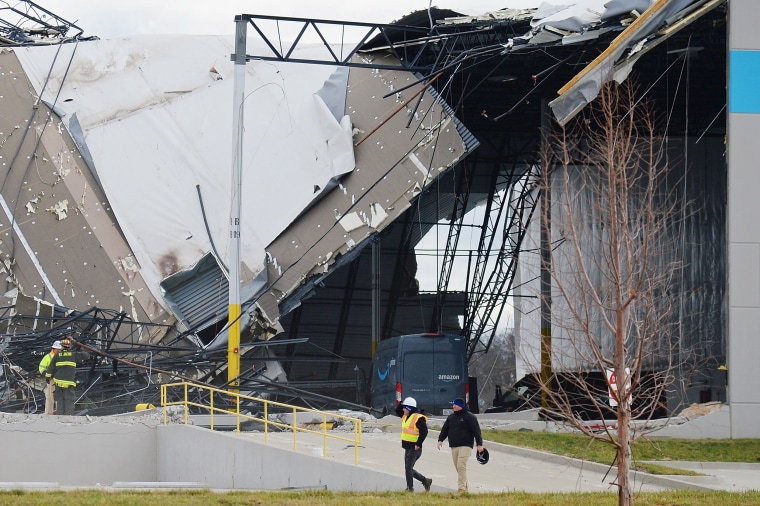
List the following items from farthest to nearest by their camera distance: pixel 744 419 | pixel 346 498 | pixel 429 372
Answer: pixel 429 372
pixel 744 419
pixel 346 498

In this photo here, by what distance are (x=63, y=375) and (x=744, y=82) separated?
15.8 m

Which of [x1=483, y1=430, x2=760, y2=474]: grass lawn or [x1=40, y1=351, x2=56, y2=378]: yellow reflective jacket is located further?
[x1=40, y1=351, x2=56, y2=378]: yellow reflective jacket

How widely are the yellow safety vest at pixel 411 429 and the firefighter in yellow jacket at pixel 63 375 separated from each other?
8.98 m

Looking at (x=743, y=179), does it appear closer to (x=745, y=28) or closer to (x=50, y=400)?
(x=745, y=28)

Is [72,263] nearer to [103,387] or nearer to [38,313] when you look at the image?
[38,313]

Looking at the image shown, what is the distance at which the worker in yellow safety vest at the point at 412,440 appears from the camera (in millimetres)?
16094

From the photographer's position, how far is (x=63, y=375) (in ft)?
76.0

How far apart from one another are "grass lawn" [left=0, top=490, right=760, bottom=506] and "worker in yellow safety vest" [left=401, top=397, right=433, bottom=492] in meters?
0.49

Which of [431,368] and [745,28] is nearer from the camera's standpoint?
[745,28]

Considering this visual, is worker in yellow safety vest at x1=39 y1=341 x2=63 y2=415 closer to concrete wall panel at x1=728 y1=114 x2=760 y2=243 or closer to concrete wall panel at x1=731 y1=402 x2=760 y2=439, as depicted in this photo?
concrete wall panel at x1=731 y1=402 x2=760 y2=439

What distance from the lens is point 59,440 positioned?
2173 centimetres

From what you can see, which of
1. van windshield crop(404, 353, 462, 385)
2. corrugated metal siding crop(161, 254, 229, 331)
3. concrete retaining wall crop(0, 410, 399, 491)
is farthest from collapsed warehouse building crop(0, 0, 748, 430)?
concrete retaining wall crop(0, 410, 399, 491)

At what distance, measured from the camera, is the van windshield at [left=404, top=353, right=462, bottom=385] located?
29.0 meters

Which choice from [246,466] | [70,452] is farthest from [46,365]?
[246,466]
